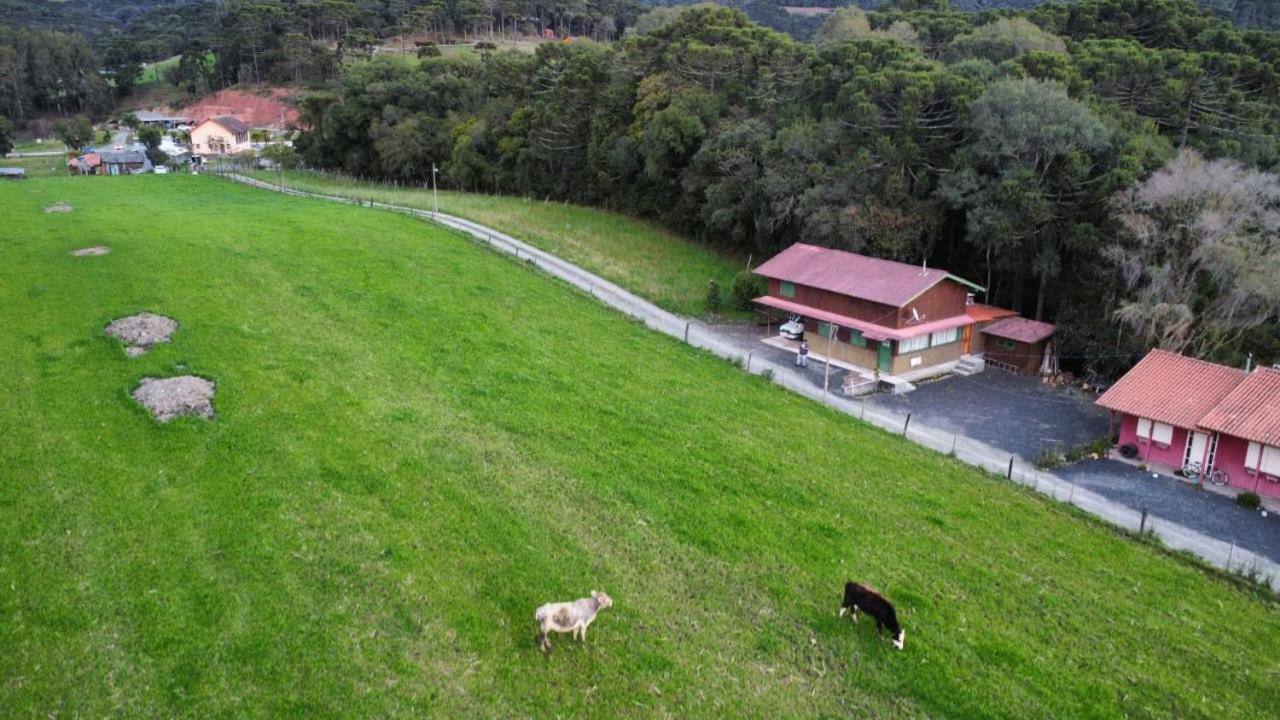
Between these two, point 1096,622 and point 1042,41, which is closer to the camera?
point 1096,622

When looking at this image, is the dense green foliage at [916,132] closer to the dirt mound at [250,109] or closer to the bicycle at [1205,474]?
the bicycle at [1205,474]

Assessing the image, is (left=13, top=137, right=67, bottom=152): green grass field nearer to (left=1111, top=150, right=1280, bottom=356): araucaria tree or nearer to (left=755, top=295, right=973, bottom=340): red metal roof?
(left=755, top=295, right=973, bottom=340): red metal roof

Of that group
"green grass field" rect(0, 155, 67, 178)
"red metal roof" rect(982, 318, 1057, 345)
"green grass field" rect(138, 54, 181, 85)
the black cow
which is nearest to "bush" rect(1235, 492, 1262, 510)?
"red metal roof" rect(982, 318, 1057, 345)

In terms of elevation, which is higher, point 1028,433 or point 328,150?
point 328,150

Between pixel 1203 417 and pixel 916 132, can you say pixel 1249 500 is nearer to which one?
pixel 1203 417

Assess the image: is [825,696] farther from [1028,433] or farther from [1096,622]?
[1028,433]

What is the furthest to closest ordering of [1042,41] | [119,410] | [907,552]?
[1042,41], [119,410], [907,552]

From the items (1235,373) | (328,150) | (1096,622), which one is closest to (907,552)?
(1096,622)
